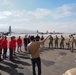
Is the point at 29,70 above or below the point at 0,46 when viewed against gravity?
below

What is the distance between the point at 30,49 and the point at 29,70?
3.04 m

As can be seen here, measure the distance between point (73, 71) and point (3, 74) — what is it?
19.2 feet

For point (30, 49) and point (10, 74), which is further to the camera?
point (10, 74)

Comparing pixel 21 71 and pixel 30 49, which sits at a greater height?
pixel 30 49

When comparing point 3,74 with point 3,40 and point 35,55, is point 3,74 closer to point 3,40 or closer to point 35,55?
point 35,55

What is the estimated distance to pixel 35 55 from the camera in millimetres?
8805

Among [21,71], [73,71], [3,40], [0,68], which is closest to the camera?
[73,71]

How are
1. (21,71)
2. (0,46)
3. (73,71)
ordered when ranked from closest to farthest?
(73,71) → (21,71) → (0,46)

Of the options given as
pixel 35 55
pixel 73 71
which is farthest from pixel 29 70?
pixel 73 71

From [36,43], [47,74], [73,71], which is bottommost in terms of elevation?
[47,74]

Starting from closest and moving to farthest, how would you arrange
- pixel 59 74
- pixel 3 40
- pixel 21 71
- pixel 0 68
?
pixel 59 74
pixel 21 71
pixel 0 68
pixel 3 40

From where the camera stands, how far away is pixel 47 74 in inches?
419

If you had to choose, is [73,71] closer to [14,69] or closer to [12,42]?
[14,69]

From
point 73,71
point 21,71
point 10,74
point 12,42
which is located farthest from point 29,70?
point 73,71
